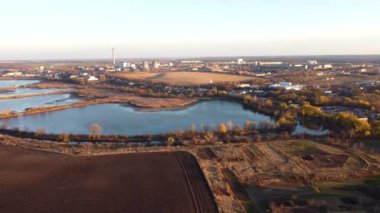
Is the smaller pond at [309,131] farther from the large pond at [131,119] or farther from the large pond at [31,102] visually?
the large pond at [31,102]

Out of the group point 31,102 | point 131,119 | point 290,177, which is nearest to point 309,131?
point 290,177

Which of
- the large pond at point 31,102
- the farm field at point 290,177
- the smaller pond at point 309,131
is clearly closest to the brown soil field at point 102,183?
the farm field at point 290,177

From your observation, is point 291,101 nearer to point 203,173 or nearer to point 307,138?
point 307,138

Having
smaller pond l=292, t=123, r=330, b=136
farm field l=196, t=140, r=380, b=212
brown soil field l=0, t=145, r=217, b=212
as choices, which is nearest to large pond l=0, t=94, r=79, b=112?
brown soil field l=0, t=145, r=217, b=212

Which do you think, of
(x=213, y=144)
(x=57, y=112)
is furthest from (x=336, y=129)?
(x=57, y=112)

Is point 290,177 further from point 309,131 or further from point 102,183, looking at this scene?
point 309,131
